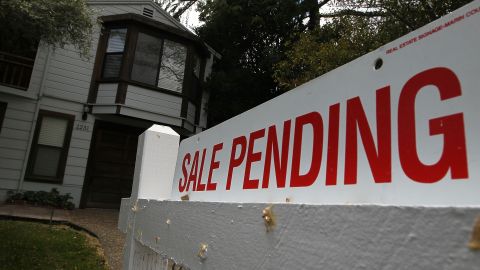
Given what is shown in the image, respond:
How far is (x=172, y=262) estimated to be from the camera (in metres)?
1.74

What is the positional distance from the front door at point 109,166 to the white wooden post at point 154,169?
9891mm

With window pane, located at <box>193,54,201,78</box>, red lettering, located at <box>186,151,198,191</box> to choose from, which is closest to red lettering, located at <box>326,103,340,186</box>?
red lettering, located at <box>186,151,198,191</box>

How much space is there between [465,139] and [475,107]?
0.06 metres

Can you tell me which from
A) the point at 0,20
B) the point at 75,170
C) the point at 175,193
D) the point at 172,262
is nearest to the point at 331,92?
the point at 172,262

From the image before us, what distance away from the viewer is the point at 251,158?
142 cm

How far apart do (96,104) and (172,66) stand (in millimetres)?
2632

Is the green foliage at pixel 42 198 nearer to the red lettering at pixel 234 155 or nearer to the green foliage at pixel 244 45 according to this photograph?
the green foliage at pixel 244 45

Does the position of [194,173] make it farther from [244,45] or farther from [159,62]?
[244,45]

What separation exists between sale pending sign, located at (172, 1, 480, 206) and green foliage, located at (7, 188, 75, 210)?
10525 millimetres

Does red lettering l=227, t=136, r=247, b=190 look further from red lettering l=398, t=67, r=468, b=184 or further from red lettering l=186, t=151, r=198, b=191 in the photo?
red lettering l=398, t=67, r=468, b=184

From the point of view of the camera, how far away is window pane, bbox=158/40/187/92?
12.6 meters

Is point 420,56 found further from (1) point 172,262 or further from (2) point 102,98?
(2) point 102,98

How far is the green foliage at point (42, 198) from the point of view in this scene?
10.4 metres

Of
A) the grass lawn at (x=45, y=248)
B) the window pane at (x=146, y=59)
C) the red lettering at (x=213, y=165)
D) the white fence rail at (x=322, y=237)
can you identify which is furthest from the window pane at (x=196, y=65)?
the white fence rail at (x=322, y=237)
